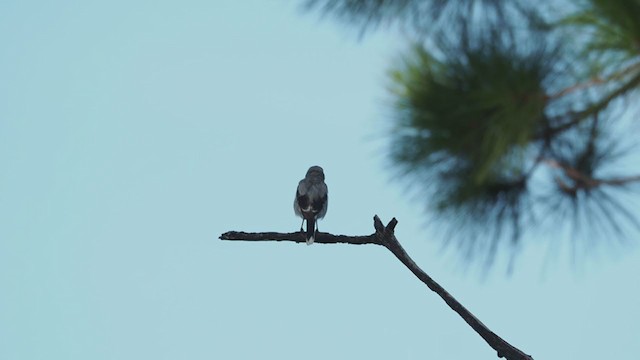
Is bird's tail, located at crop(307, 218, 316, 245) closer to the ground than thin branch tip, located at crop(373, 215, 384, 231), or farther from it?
farther from it

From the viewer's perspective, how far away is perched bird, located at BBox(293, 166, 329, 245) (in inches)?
311

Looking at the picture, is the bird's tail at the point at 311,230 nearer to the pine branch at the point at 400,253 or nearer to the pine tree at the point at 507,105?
the pine branch at the point at 400,253

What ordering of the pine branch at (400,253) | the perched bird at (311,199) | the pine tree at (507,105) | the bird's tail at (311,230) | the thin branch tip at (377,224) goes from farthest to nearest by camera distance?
1. the perched bird at (311,199)
2. the bird's tail at (311,230)
3. the thin branch tip at (377,224)
4. the pine branch at (400,253)
5. the pine tree at (507,105)

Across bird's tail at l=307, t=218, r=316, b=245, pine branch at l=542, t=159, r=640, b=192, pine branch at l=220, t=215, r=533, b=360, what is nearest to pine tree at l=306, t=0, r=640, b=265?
pine branch at l=542, t=159, r=640, b=192

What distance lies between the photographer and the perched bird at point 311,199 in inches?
311

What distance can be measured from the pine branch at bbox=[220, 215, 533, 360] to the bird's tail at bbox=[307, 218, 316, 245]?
25 cm

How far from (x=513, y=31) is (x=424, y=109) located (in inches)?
16.4

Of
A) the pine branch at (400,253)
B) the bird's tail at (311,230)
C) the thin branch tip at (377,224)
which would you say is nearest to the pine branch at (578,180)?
the pine branch at (400,253)

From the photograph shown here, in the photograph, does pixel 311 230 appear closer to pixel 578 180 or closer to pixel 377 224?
pixel 377 224

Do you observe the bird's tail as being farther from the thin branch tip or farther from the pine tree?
the pine tree

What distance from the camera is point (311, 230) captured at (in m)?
7.13

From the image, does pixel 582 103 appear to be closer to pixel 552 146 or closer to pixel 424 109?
pixel 552 146

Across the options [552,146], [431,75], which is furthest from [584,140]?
[431,75]

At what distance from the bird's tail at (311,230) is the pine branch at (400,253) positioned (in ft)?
0.83
